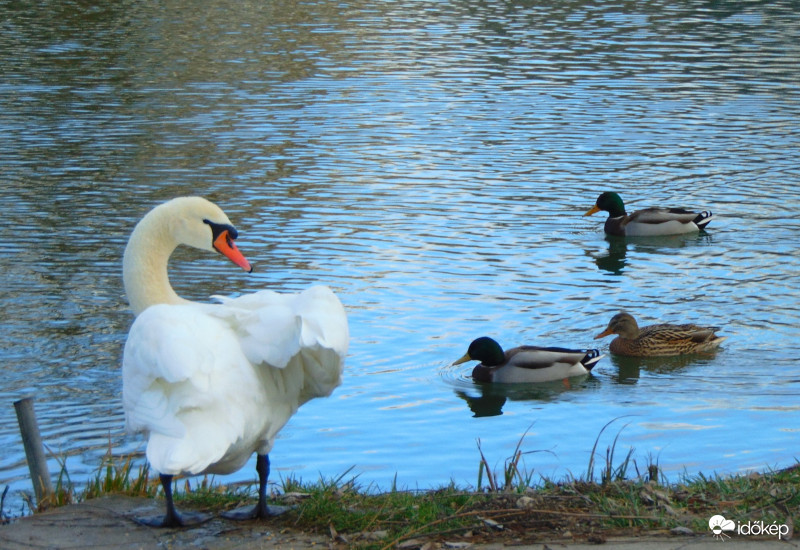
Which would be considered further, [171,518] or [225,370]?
[171,518]

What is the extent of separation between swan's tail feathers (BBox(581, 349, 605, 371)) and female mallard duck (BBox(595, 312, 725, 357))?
42cm

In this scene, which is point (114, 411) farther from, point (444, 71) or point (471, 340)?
point (444, 71)

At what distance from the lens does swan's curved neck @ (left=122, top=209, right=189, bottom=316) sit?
6.51 metres

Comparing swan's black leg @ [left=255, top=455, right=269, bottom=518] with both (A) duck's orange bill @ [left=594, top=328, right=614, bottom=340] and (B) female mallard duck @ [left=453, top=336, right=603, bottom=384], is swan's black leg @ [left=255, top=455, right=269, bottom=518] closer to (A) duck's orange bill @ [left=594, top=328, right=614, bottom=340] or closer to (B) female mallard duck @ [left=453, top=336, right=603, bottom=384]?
(B) female mallard duck @ [left=453, top=336, right=603, bottom=384]

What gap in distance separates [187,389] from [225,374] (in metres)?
0.20

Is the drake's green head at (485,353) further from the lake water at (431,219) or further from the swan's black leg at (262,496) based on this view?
the swan's black leg at (262,496)

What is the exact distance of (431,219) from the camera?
16469 millimetres

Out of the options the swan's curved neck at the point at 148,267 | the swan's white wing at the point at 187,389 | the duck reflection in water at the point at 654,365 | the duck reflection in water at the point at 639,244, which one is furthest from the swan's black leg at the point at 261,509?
the duck reflection in water at the point at 639,244

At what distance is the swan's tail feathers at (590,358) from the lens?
11.3 m

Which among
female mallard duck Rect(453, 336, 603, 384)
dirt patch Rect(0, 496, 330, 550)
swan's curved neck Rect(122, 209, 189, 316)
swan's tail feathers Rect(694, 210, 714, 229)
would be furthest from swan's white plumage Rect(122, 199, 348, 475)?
swan's tail feathers Rect(694, 210, 714, 229)

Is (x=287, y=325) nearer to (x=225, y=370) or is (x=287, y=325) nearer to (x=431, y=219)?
(x=225, y=370)

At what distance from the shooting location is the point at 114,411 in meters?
9.79

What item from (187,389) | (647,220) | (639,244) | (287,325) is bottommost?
(639,244)

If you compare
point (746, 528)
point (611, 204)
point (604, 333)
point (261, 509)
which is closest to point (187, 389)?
point (261, 509)
